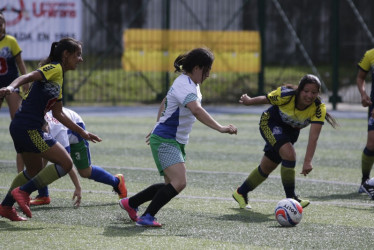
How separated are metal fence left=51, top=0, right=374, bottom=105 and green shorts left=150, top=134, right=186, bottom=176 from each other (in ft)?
49.0

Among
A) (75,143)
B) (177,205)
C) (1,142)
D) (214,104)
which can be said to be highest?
(75,143)

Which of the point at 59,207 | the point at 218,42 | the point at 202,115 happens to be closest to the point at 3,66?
the point at 59,207

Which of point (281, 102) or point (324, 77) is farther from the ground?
point (281, 102)

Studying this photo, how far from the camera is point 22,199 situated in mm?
6715

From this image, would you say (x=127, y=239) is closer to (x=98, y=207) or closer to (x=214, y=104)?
(x=98, y=207)

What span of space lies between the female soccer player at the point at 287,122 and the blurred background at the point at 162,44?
528 inches

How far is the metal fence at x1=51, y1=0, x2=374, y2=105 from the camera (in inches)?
879

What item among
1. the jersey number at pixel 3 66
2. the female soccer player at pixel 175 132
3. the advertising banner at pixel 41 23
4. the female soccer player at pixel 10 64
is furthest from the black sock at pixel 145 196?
the advertising banner at pixel 41 23

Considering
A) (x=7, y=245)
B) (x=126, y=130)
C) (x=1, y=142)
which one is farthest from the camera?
(x=126, y=130)

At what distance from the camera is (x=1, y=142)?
43.6 ft

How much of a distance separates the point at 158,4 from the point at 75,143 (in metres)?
17.6

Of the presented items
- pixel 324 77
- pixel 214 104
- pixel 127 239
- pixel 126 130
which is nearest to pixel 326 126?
pixel 126 130

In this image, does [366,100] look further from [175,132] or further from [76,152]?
[76,152]

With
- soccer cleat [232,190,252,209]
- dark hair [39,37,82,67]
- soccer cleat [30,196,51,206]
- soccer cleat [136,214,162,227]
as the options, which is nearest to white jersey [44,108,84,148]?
soccer cleat [30,196,51,206]
